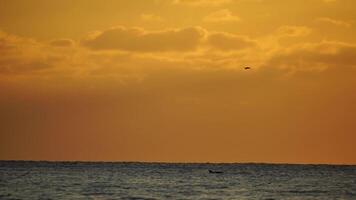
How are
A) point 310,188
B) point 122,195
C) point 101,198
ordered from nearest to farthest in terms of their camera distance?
1. point 101,198
2. point 122,195
3. point 310,188

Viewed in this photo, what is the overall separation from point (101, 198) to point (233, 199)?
47.5 feet

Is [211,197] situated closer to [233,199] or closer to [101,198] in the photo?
[233,199]

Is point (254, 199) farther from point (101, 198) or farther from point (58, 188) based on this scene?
point (58, 188)

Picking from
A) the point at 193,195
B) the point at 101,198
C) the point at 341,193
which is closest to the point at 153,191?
the point at 193,195

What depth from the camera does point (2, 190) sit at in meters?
102

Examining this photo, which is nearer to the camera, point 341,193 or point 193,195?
point 193,195

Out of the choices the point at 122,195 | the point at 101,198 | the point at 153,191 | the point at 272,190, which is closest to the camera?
the point at 101,198

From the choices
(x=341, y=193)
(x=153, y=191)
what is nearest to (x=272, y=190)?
(x=341, y=193)

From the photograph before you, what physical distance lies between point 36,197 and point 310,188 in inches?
1745

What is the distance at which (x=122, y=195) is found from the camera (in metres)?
98.4

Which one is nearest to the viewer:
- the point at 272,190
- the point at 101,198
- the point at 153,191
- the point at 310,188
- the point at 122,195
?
the point at 101,198

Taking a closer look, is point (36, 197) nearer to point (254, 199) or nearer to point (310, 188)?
point (254, 199)

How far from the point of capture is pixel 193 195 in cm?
10000

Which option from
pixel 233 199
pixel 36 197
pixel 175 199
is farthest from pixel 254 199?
pixel 36 197
